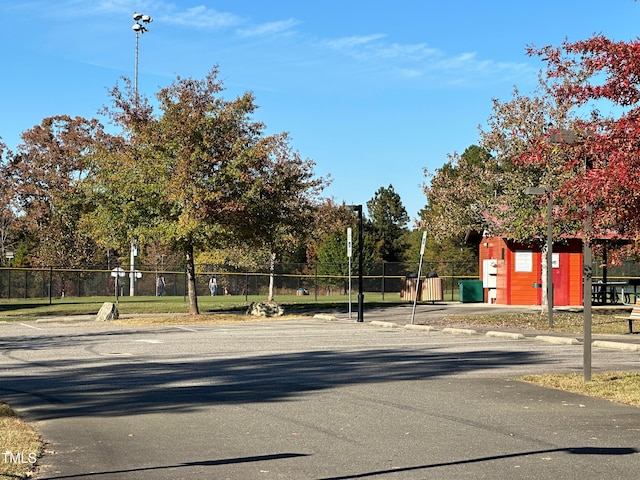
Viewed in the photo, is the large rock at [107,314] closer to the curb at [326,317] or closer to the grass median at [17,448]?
the curb at [326,317]

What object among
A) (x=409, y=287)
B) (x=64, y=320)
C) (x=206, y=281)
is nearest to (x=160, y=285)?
(x=206, y=281)

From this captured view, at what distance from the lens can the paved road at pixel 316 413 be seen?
7992mm

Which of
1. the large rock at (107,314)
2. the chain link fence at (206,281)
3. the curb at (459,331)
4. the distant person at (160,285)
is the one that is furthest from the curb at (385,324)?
the distant person at (160,285)

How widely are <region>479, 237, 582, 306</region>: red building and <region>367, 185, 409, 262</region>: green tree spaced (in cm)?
4291

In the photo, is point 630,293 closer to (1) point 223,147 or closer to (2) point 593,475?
(1) point 223,147

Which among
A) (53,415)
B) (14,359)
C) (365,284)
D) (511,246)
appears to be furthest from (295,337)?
(365,284)

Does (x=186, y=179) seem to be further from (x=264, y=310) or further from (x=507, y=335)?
(x=507, y=335)

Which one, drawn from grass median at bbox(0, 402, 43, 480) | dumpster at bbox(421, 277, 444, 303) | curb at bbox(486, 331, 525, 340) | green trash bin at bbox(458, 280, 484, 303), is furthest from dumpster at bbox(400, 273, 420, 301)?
grass median at bbox(0, 402, 43, 480)

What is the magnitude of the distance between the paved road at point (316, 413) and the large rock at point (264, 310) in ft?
41.8

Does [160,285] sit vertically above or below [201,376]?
above

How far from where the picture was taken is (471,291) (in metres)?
44.4

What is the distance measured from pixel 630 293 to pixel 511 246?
6528mm

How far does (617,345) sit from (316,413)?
1113 cm

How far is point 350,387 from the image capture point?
13.4 meters
